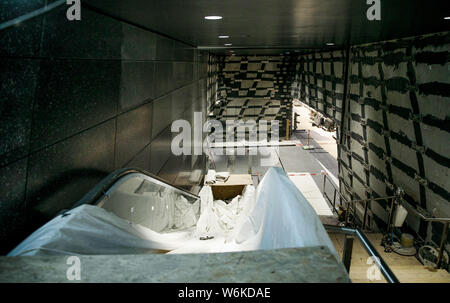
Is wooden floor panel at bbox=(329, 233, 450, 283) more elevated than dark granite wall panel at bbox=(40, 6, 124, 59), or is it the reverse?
dark granite wall panel at bbox=(40, 6, 124, 59)

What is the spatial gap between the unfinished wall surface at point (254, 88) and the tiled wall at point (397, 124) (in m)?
6.39

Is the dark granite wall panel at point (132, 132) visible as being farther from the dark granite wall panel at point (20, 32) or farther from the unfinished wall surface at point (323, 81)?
the unfinished wall surface at point (323, 81)

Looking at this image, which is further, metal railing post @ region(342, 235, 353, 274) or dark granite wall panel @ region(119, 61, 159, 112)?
dark granite wall panel @ region(119, 61, 159, 112)

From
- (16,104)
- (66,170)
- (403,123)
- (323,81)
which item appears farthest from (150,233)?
(323,81)

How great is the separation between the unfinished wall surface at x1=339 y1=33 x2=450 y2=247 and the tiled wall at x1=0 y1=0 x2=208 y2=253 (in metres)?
3.46

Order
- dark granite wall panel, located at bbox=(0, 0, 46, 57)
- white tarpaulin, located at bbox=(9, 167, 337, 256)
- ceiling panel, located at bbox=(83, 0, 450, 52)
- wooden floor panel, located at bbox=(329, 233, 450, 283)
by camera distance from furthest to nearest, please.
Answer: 1. wooden floor panel, located at bbox=(329, 233, 450, 283)
2. ceiling panel, located at bbox=(83, 0, 450, 52)
3. dark granite wall panel, located at bbox=(0, 0, 46, 57)
4. white tarpaulin, located at bbox=(9, 167, 337, 256)

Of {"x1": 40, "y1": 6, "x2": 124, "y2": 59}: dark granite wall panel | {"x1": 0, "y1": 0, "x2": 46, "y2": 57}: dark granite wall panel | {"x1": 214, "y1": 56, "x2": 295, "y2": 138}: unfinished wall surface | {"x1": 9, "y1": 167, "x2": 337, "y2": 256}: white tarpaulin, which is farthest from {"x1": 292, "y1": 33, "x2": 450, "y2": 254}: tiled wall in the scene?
{"x1": 214, "y1": 56, "x2": 295, "y2": 138}: unfinished wall surface

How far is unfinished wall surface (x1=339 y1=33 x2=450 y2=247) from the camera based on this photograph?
145 inches

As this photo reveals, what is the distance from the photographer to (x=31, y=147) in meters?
1.75

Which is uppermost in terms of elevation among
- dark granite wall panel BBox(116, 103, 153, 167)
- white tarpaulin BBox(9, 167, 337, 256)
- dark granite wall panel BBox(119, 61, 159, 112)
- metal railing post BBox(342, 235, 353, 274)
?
dark granite wall panel BBox(119, 61, 159, 112)

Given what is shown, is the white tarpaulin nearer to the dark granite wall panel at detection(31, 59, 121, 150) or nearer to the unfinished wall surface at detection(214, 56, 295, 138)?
the dark granite wall panel at detection(31, 59, 121, 150)

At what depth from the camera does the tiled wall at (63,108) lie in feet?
5.22

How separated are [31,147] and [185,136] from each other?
498 cm
